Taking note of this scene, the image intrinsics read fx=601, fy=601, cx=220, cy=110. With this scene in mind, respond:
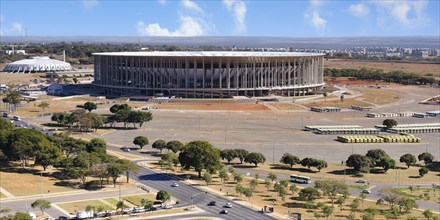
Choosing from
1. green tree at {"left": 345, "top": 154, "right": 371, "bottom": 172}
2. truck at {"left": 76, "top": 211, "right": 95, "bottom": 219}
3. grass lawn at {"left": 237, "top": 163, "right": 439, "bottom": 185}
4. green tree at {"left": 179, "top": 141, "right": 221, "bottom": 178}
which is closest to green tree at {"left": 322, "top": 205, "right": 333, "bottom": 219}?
grass lawn at {"left": 237, "top": 163, "right": 439, "bottom": 185}

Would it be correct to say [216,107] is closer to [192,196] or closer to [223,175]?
[223,175]

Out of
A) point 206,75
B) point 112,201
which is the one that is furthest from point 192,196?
point 206,75

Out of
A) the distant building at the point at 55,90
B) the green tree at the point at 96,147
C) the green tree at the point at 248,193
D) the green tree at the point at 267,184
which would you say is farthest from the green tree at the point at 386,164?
the distant building at the point at 55,90

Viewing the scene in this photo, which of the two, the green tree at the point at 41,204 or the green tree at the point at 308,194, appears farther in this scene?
the green tree at the point at 308,194

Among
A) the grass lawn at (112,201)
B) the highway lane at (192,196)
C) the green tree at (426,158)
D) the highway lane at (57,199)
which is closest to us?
the highway lane at (192,196)

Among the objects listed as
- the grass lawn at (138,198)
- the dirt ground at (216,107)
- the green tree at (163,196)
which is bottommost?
the grass lawn at (138,198)

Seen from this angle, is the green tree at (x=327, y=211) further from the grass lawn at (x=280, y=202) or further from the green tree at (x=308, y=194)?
the green tree at (x=308, y=194)

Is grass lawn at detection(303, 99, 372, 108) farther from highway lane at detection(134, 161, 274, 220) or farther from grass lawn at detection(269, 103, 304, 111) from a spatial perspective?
highway lane at detection(134, 161, 274, 220)
